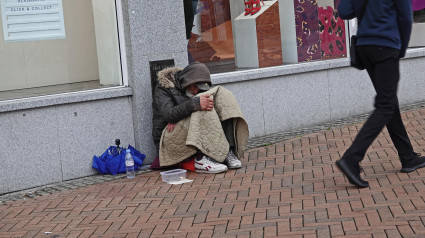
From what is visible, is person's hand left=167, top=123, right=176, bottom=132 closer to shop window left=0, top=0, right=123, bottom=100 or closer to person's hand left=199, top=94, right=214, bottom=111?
person's hand left=199, top=94, right=214, bottom=111

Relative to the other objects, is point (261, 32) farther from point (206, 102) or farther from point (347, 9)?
point (347, 9)

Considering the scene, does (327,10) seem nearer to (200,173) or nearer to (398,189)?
(200,173)

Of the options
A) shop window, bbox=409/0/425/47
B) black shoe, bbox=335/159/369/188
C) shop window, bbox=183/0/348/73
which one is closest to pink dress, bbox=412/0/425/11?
shop window, bbox=409/0/425/47

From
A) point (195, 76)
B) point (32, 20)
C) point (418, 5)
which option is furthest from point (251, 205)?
point (418, 5)

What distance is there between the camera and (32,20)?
7602 millimetres

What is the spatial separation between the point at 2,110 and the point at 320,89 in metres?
3.98

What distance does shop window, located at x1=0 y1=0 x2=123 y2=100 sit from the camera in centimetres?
754

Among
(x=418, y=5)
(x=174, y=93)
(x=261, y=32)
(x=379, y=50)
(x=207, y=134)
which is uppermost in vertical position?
(x=418, y=5)

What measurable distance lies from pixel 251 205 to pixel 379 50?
1.52 m

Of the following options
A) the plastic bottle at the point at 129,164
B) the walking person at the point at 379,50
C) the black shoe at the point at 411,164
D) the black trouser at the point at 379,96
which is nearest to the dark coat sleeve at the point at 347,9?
the walking person at the point at 379,50

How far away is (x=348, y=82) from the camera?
9.71 meters

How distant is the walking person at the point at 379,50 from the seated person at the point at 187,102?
1.60 metres

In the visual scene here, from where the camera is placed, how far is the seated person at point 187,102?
7.23 metres

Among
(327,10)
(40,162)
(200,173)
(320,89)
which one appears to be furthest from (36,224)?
(327,10)
